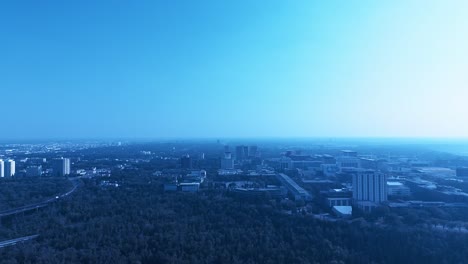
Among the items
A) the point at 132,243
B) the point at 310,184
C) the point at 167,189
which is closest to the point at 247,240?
the point at 132,243

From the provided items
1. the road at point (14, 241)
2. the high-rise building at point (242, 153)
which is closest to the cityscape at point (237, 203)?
the road at point (14, 241)

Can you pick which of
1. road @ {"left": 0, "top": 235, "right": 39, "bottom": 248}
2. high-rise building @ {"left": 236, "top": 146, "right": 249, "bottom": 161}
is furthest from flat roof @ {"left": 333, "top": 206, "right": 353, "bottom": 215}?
high-rise building @ {"left": 236, "top": 146, "right": 249, "bottom": 161}

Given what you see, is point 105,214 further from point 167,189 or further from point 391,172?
point 391,172

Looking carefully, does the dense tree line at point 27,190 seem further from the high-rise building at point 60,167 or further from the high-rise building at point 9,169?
the high-rise building at point 9,169

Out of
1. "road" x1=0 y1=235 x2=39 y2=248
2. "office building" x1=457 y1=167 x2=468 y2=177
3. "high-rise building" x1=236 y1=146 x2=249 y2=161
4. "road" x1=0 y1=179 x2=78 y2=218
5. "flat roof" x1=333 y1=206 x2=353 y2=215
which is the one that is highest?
"high-rise building" x1=236 y1=146 x2=249 y2=161

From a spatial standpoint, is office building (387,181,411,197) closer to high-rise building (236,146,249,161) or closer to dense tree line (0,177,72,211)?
dense tree line (0,177,72,211)

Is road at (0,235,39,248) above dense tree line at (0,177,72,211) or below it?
below

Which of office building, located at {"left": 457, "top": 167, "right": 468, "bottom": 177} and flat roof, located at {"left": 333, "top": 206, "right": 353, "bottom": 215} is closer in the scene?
flat roof, located at {"left": 333, "top": 206, "right": 353, "bottom": 215}

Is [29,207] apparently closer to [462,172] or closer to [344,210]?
[344,210]

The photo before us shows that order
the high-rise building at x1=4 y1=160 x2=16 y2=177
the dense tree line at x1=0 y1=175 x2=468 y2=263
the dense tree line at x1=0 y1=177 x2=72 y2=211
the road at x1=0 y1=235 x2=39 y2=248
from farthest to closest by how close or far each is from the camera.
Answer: the high-rise building at x1=4 y1=160 x2=16 y2=177
the dense tree line at x1=0 y1=177 x2=72 y2=211
the road at x1=0 y1=235 x2=39 y2=248
the dense tree line at x1=0 y1=175 x2=468 y2=263
